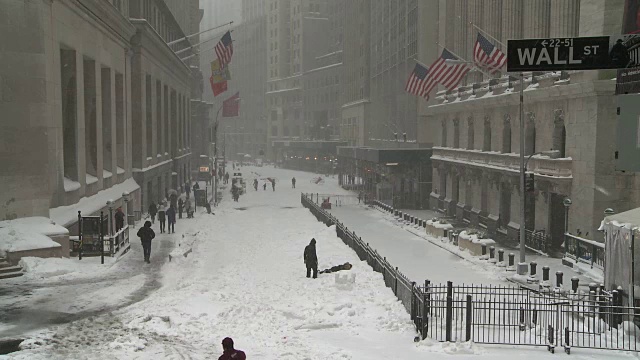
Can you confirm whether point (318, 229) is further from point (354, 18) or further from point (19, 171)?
point (354, 18)

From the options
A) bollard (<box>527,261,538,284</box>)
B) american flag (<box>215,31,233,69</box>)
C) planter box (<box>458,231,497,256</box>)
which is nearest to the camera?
bollard (<box>527,261,538,284</box>)

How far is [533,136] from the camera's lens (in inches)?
1412

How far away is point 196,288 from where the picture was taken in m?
19.5

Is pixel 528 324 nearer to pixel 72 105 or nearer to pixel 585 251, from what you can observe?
pixel 585 251

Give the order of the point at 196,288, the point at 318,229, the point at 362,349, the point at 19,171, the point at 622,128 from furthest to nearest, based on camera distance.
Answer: the point at 318,229 < the point at 19,171 < the point at 196,288 < the point at 362,349 < the point at 622,128

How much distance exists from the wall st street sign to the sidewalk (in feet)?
50.5

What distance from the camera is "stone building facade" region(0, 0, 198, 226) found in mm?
22875

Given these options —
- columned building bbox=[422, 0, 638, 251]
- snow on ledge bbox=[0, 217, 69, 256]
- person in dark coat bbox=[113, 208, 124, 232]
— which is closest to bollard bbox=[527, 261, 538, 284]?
columned building bbox=[422, 0, 638, 251]

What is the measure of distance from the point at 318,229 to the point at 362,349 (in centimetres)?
2302

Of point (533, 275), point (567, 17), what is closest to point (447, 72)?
point (567, 17)

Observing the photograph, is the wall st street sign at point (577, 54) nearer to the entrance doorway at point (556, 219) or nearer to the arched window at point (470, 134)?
the entrance doorway at point (556, 219)

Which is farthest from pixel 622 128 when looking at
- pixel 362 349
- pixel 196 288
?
pixel 196 288

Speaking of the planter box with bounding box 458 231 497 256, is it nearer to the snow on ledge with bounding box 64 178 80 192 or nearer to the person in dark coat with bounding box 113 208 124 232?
the person in dark coat with bounding box 113 208 124 232

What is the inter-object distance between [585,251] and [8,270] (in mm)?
22587
